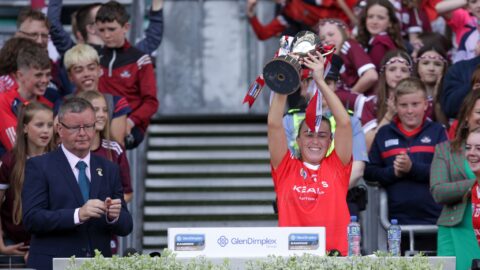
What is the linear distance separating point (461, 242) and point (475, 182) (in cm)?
43

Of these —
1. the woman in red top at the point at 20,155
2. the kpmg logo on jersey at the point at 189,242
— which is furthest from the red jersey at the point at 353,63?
the kpmg logo on jersey at the point at 189,242

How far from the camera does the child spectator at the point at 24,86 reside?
391 inches

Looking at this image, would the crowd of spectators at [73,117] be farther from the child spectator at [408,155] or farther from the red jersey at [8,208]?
the child spectator at [408,155]

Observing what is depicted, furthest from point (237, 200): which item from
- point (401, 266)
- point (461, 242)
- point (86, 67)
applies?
point (401, 266)

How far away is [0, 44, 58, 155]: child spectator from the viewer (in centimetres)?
992

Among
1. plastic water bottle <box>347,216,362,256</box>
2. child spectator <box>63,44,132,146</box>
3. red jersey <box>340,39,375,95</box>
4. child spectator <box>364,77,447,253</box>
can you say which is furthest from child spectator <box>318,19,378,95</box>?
plastic water bottle <box>347,216,362,256</box>

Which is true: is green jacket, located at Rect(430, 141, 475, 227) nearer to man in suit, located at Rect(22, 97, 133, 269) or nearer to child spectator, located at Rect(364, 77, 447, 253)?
child spectator, located at Rect(364, 77, 447, 253)

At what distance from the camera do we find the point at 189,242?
6.98 m

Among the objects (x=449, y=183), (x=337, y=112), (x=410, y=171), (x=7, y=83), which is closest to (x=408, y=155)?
(x=410, y=171)

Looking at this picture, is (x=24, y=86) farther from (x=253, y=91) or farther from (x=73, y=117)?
(x=253, y=91)

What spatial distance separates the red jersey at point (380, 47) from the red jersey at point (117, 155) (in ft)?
10.1

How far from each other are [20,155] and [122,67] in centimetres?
196

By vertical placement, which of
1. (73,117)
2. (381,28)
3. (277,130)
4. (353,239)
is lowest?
(353,239)

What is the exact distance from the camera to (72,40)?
11.7 m
